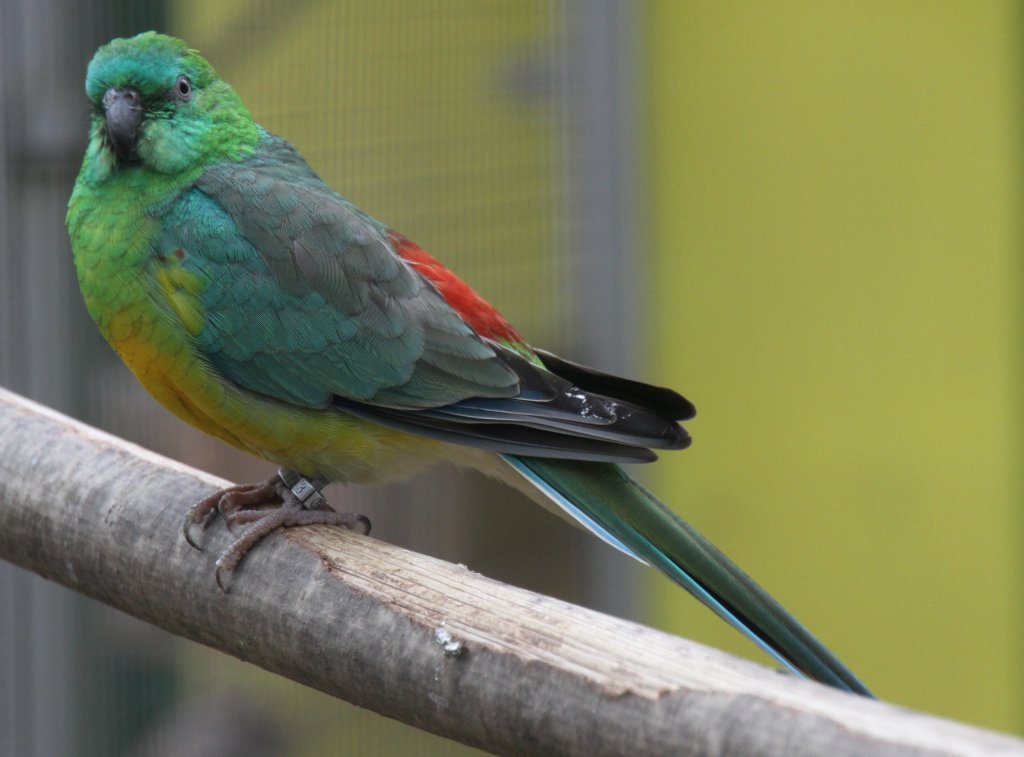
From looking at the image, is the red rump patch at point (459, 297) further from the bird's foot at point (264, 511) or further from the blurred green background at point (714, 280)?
the blurred green background at point (714, 280)

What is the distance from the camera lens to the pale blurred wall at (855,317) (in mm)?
4699

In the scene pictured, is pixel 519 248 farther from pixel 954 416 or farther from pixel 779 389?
pixel 954 416

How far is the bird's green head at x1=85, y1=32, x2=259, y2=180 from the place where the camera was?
248cm

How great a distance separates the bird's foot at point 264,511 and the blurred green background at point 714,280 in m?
1.21

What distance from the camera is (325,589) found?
2.01 m

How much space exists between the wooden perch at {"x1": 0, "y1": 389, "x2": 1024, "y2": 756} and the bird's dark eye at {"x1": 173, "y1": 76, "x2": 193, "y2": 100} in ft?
2.21

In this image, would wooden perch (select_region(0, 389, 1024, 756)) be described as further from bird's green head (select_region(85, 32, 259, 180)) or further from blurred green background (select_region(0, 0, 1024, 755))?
blurred green background (select_region(0, 0, 1024, 755))

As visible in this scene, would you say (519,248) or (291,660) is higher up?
(519,248)

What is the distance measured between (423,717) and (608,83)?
2869 mm

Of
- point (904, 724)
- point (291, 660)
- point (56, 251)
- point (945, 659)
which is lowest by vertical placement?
point (945, 659)

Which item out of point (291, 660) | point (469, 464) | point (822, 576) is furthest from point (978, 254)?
point (291, 660)

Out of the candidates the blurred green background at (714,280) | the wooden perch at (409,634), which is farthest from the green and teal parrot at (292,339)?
the blurred green background at (714,280)

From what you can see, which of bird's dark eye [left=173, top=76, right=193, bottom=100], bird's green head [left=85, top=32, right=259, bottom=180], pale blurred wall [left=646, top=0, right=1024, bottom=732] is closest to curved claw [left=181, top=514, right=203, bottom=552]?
bird's green head [left=85, top=32, right=259, bottom=180]

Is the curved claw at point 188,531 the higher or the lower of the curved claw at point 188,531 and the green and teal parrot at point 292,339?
the lower
